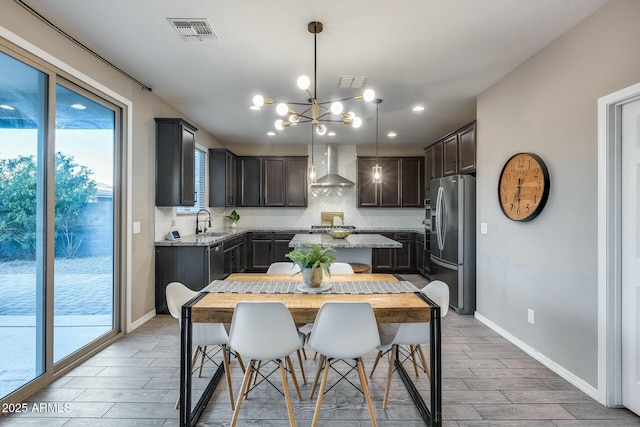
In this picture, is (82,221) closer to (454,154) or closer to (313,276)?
(313,276)

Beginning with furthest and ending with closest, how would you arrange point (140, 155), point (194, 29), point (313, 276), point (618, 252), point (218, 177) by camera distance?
point (218, 177) < point (140, 155) < point (194, 29) < point (313, 276) < point (618, 252)

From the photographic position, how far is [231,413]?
2.19 metres

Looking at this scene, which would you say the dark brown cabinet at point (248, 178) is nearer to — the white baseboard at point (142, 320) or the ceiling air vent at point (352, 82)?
the white baseboard at point (142, 320)

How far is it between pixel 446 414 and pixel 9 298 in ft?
9.67

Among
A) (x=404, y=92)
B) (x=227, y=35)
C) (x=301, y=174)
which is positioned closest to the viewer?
(x=227, y=35)

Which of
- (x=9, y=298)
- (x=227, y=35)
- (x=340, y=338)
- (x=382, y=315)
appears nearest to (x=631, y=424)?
(x=382, y=315)

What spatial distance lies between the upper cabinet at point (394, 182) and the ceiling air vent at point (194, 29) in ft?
15.5

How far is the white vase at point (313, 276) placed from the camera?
2.35 meters

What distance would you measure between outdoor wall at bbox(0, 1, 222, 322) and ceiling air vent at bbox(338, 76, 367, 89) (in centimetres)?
226

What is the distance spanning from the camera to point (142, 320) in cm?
388

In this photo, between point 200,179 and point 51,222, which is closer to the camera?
point 51,222

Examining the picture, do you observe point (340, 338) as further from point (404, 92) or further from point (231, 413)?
point (404, 92)

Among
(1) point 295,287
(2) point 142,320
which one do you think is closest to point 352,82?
(1) point 295,287

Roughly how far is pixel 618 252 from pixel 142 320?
174 inches
